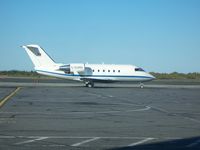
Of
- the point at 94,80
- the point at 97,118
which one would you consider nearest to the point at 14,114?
the point at 97,118

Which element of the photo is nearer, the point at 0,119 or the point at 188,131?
the point at 188,131

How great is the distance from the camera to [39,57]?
5234cm

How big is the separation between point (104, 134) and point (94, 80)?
1510 inches

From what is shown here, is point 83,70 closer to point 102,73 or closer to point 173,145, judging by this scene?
point 102,73

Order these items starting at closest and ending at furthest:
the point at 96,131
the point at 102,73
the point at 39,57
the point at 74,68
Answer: the point at 96,131 → the point at 74,68 → the point at 102,73 → the point at 39,57

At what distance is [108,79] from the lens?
2044 inches

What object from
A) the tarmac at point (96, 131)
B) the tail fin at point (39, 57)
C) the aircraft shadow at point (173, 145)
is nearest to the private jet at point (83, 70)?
the tail fin at point (39, 57)

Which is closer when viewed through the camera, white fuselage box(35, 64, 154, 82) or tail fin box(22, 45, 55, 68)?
white fuselage box(35, 64, 154, 82)

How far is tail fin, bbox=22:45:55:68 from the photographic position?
172ft

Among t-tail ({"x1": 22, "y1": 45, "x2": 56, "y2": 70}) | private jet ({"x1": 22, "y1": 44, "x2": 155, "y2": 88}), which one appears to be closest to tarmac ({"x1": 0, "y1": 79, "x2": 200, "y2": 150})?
private jet ({"x1": 22, "y1": 44, "x2": 155, "y2": 88})

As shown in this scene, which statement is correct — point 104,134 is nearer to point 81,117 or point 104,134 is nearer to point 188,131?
point 188,131

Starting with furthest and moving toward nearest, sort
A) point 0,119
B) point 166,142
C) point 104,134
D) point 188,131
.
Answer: point 0,119, point 188,131, point 104,134, point 166,142

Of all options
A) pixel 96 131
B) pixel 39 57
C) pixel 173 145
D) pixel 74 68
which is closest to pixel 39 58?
pixel 39 57

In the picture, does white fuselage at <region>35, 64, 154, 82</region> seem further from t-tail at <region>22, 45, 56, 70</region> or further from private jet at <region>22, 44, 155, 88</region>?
t-tail at <region>22, 45, 56, 70</region>
